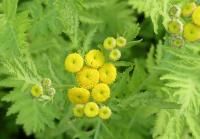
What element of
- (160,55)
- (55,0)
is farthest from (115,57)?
(160,55)

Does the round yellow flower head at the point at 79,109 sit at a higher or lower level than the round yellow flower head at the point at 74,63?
lower

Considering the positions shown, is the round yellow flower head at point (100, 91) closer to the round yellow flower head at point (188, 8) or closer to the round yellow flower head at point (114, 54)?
the round yellow flower head at point (114, 54)

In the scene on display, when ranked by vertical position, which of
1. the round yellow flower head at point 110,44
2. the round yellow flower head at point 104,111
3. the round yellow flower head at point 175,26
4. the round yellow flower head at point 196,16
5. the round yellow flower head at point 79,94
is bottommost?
the round yellow flower head at point 104,111

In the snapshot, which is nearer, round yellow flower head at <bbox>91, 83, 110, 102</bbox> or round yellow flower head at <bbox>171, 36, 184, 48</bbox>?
Answer: round yellow flower head at <bbox>91, 83, 110, 102</bbox>

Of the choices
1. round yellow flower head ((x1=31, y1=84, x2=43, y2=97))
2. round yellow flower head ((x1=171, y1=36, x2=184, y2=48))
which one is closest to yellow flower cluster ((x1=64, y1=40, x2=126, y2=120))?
round yellow flower head ((x1=31, y1=84, x2=43, y2=97))

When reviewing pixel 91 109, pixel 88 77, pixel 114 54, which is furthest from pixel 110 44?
pixel 91 109

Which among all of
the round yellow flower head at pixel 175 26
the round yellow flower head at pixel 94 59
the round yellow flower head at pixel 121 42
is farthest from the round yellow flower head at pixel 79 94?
the round yellow flower head at pixel 175 26

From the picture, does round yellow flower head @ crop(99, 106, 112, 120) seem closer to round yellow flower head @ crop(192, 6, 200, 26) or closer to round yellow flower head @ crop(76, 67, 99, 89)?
round yellow flower head @ crop(76, 67, 99, 89)
